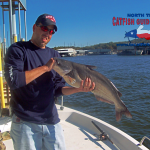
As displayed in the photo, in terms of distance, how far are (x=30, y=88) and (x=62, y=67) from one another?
0.59 meters

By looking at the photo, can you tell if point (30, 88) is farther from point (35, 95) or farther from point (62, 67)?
point (62, 67)

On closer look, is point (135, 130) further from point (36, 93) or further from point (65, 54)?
point (65, 54)

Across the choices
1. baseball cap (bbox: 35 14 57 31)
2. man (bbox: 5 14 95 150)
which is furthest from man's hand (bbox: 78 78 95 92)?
baseball cap (bbox: 35 14 57 31)

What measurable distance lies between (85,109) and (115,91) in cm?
1008

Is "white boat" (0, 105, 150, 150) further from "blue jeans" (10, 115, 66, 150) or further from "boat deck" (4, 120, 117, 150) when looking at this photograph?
"blue jeans" (10, 115, 66, 150)

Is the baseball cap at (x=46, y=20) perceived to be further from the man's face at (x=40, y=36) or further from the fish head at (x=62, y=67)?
the fish head at (x=62, y=67)

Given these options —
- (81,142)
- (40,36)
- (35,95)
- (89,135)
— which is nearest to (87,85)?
(35,95)

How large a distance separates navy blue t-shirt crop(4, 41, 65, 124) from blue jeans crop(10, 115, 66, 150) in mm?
79

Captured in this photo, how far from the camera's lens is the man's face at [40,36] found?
223 centimetres

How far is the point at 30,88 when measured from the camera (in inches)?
83.0

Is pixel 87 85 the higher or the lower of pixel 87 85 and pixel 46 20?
the lower

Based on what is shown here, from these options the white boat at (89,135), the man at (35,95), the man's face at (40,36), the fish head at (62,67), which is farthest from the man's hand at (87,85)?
the white boat at (89,135)

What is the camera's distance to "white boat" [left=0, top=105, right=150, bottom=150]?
418cm

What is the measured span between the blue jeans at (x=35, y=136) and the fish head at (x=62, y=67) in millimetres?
791
